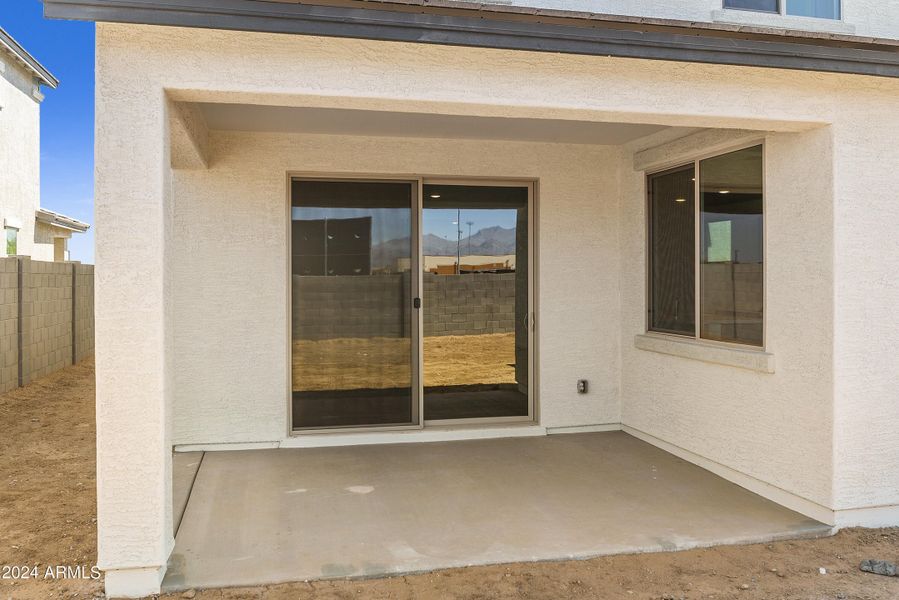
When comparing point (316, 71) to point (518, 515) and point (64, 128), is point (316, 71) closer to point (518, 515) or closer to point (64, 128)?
point (518, 515)

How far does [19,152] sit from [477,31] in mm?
18274

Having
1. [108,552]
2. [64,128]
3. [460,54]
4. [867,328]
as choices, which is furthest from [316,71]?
[64,128]

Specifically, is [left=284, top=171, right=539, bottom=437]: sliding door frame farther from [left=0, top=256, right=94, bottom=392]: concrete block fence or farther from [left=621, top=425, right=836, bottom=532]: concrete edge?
[left=0, top=256, right=94, bottom=392]: concrete block fence

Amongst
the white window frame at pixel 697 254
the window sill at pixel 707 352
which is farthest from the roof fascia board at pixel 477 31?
the window sill at pixel 707 352

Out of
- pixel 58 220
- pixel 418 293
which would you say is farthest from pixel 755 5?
pixel 58 220

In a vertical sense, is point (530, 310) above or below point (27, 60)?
below

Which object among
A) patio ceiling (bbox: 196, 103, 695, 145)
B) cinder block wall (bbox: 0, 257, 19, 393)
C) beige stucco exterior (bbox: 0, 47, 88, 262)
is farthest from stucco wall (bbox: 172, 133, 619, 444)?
beige stucco exterior (bbox: 0, 47, 88, 262)

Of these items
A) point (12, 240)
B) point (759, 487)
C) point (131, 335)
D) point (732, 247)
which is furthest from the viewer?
point (12, 240)

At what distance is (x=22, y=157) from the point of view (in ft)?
57.8

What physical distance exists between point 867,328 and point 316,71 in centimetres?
398

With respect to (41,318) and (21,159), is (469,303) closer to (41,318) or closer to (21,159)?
(41,318)

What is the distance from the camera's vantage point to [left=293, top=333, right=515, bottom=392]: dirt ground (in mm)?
6504

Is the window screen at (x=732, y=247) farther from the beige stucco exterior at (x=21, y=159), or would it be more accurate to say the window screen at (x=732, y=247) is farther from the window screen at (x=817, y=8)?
the beige stucco exterior at (x=21, y=159)

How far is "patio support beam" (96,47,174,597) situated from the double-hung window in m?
4.28
